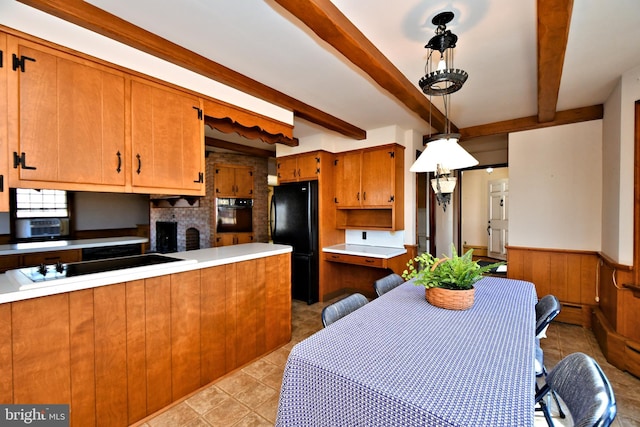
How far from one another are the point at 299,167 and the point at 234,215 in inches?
82.3

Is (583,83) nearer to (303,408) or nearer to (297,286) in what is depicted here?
(303,408)

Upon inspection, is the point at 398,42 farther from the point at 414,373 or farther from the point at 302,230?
the point at 302,230

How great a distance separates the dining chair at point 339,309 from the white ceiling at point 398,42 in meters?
1.77

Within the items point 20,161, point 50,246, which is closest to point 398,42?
point 20,161

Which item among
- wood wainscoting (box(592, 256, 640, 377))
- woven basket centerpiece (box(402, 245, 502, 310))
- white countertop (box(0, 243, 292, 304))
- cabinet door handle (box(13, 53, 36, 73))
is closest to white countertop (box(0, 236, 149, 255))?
white countertop (box(0, 243, 292, 304))

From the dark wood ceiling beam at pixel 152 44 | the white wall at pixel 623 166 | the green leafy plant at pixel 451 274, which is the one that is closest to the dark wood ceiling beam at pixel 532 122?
the white wall at pixel 623 166

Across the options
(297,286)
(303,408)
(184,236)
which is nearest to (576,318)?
(297,286)

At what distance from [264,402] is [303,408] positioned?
1134 mm

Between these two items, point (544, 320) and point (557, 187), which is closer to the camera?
point (544, 320)

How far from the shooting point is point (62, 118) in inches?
60.6

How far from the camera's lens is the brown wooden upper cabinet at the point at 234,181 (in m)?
5.30

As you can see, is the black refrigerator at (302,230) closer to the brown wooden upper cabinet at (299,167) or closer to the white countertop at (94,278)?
the brown wooden upper cabinet at (299,167)

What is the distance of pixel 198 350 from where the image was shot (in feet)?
6.70

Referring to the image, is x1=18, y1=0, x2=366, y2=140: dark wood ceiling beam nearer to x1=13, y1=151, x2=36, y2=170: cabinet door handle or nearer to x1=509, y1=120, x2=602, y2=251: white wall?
x1=13, y1=151, x2=36, y2=170: cabinet door handle
